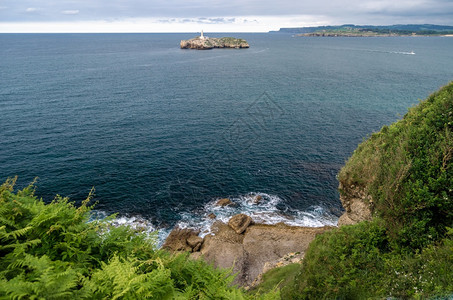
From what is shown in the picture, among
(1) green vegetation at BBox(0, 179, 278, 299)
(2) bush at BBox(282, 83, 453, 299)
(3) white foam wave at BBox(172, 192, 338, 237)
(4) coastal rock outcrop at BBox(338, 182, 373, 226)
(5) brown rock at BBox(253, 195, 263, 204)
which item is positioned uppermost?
(1) green vegetation at BBox(0, 179, 278, 299)

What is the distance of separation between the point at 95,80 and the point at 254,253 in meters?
97.6

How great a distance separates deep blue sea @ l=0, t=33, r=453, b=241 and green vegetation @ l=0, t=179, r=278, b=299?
29.3 metres

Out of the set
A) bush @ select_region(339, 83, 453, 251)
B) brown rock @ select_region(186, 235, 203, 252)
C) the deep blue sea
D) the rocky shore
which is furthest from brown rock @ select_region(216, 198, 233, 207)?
bush @ select_region(339, 83, 453, 251)

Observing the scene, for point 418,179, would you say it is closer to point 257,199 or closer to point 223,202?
point 257,199

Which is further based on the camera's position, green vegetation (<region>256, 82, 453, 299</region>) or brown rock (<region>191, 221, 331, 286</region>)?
brown rock (<region>191, 221, 331, 286</region>)

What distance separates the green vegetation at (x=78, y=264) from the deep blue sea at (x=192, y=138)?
29.3 metres

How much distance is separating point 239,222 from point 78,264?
1227 inches

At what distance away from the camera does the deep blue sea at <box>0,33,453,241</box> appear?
4272 centimetres

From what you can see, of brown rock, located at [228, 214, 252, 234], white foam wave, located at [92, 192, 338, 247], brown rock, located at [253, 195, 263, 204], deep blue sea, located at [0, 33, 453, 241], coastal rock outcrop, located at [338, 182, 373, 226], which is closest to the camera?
coastal rock outcrop, located at [338, 182, 373, 226]

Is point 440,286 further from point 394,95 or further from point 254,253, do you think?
point 394,95

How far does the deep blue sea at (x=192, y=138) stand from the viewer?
4272 cm

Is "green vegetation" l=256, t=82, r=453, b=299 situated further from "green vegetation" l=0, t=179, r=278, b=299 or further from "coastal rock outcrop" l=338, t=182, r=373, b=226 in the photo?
"green vegetation" l=0, t=179, r=278, b=299

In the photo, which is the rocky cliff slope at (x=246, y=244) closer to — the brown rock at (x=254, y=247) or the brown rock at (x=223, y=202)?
the brown rock at (x=254, y=247)

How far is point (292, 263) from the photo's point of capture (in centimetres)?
2895
